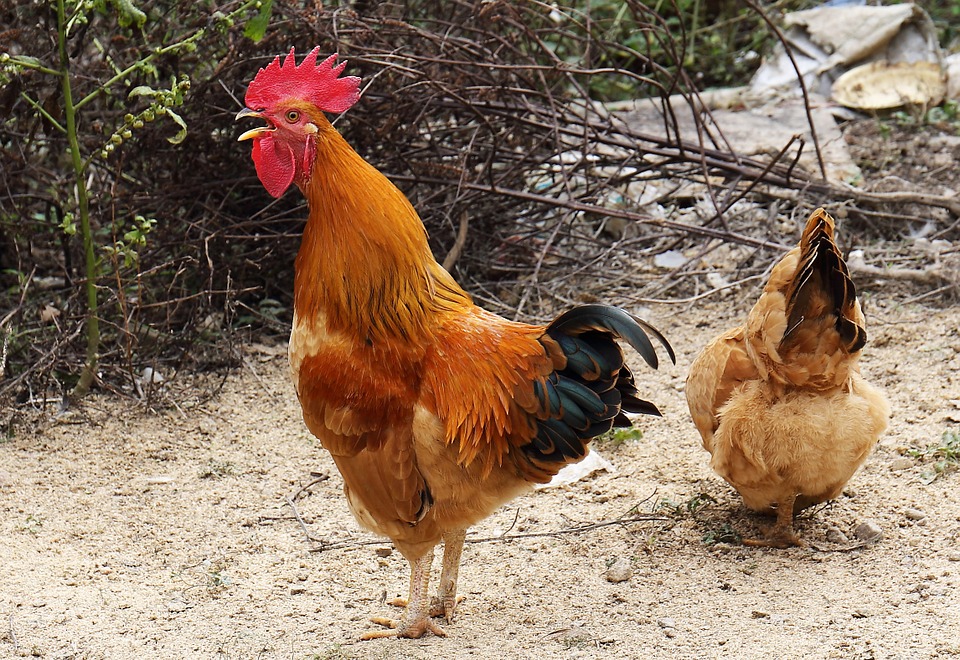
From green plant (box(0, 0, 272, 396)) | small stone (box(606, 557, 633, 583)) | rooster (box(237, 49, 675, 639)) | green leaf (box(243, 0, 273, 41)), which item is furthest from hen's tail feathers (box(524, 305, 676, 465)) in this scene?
green leaf (box(243, 0, 273, 41))

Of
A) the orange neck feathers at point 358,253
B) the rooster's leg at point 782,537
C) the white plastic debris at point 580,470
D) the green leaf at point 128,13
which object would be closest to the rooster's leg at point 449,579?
the orange neck feathers at point 358,253

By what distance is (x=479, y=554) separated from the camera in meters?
4.15

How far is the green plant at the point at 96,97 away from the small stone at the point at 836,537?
10.4 feet

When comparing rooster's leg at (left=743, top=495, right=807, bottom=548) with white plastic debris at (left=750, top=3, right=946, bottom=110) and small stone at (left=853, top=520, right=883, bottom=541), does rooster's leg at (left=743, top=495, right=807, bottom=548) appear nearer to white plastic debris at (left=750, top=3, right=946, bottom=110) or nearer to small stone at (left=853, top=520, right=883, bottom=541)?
small stone at (left=853, top=520, right=883, bottom=541)

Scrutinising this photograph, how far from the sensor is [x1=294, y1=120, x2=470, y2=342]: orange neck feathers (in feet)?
11.1

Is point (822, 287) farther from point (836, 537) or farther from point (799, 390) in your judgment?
point (836, 537)

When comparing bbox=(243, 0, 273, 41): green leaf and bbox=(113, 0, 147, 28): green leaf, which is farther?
bbox=(243, 0, 273, 41): green leaf

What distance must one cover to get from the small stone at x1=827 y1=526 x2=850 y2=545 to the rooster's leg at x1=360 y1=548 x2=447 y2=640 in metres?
1.58

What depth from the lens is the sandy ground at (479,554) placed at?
3428 millimetres

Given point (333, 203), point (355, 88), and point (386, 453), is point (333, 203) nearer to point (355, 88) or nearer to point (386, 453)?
point (355, 88)

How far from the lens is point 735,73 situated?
9.70 metres

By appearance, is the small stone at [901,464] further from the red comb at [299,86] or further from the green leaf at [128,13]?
the green leaf at [128,13]

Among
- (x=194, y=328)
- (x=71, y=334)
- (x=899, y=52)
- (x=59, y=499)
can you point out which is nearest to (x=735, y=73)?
(x=899, y=52)

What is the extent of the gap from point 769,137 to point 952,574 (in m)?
5.17
